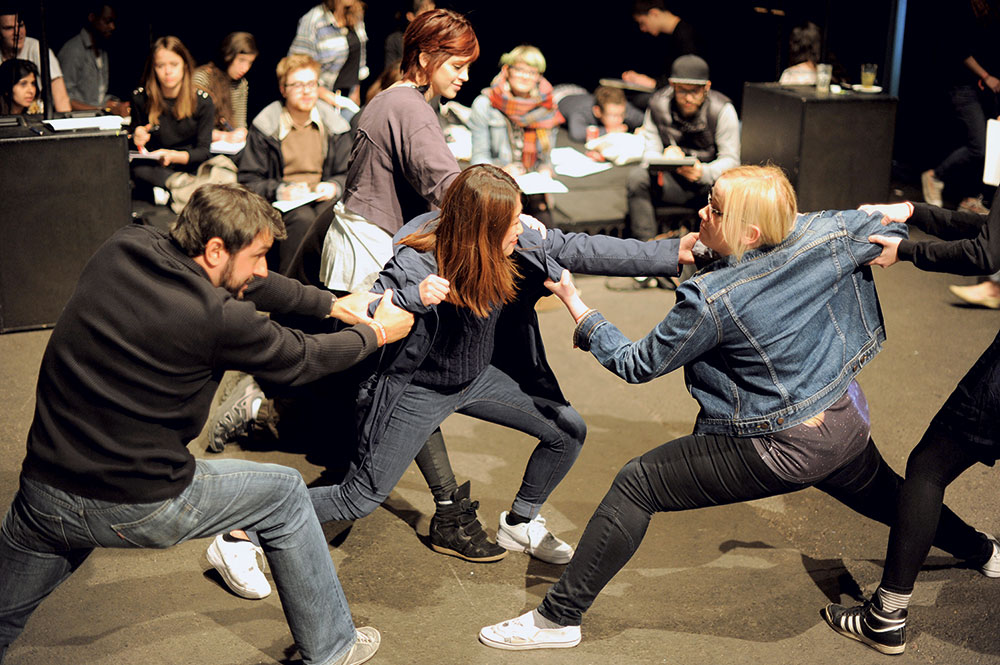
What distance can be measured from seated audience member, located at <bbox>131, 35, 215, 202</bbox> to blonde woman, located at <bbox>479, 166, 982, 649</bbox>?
4.24 meters

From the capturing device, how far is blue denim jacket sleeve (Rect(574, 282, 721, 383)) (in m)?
2.95

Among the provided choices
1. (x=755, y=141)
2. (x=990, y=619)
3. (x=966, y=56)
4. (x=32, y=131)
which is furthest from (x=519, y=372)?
(x=966, y=56)

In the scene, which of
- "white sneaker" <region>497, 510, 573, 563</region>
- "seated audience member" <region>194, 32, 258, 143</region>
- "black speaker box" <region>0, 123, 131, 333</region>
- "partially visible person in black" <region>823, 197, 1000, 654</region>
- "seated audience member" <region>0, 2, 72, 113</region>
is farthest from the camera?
"seated audience member" <region>0, 2, 72, 113</region>

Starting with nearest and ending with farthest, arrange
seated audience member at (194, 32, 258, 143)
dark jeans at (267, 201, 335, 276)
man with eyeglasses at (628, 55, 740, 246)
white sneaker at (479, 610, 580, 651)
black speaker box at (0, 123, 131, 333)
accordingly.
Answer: white sneaker at (479, 610, 580, 651) → black speaker box at (0, 123, 131, 333) → dark jeans at (267, 201, 335, 276) → man with eyeglasses at (628, 55, 740, 246) → seated audience member at (194, 32, 258, 143)

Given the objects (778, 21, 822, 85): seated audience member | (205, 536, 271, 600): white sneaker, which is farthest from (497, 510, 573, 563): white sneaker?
(778, 21, 822, 85): seated audience member

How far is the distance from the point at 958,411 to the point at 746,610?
0.88 meters

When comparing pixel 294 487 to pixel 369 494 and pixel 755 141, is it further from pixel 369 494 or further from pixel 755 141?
pixel 755 141

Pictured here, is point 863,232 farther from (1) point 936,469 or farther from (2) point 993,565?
(2) point 993,565

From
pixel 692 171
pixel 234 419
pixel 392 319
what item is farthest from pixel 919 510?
pixel 692 171

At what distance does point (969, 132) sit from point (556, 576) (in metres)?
5.66

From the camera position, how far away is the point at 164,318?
8.54 feet

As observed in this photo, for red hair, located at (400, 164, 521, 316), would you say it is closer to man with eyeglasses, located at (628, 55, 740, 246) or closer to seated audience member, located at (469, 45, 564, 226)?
seated audience member, located at (469, 45, 564, 226)

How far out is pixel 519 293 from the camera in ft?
11.5

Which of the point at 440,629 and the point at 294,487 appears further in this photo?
the point at 440,629
